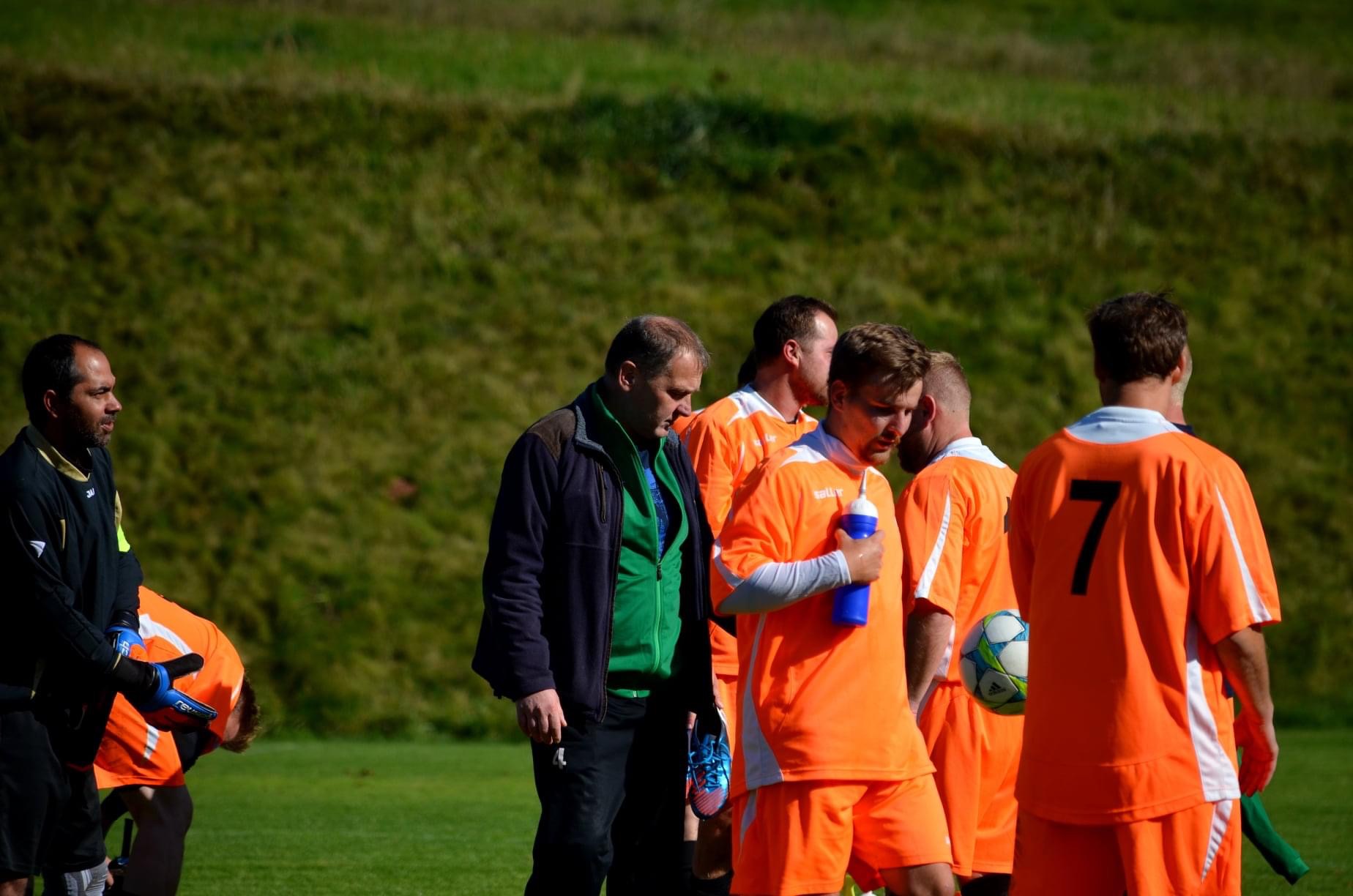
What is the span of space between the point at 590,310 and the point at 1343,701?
1156 centimetres

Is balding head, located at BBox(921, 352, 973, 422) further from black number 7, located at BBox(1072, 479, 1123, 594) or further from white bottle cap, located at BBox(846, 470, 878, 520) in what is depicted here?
black number 7, located at BBox(1072, 479, 1123, 594)

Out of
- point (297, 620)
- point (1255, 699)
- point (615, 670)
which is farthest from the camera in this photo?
point (297, 620)

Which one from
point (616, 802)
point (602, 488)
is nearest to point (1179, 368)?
point (602, 488)

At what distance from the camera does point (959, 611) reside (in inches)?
223

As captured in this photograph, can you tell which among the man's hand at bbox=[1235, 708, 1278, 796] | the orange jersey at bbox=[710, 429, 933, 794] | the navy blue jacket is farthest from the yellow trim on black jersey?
the man's hand at bbox=[1235, 708, 1278, 796]

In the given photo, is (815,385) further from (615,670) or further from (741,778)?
(741,778)

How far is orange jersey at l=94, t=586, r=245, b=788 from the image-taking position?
5.92m

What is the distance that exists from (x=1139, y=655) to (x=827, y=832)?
3.48 ft

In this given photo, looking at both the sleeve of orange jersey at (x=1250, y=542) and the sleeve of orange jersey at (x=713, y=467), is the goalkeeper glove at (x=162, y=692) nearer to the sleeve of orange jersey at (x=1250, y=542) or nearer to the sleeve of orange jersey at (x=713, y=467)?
the sleeve of orange jersey at (x=713, y=467)

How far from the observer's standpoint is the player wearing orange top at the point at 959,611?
5.23 metres

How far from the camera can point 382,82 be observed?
2611 centimetres

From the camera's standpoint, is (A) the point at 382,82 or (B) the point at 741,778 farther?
(A) the point at 382,82

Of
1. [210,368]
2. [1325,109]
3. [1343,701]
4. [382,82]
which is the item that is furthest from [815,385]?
[1325,109]

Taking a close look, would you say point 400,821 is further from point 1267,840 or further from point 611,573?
point 1267,840
